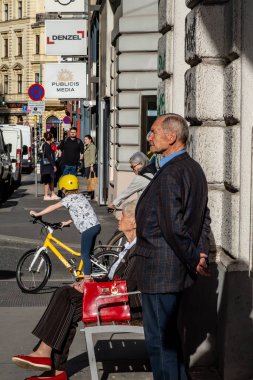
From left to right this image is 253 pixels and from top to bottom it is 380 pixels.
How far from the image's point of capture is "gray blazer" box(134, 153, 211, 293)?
18.5 feet

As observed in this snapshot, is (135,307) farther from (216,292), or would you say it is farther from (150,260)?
(150,260)

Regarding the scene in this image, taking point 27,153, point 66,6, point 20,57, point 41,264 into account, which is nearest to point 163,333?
point 41,264

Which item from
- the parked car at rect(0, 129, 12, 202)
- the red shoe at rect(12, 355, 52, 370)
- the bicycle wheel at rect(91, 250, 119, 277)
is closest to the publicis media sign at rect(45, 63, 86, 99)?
the parked car at rect(0, 129, 12, 202)

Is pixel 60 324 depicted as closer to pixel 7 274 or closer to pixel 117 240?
pixel 117 240

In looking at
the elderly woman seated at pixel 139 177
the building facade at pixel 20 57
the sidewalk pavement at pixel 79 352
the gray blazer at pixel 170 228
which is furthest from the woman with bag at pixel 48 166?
the building facade at pixel 20 57

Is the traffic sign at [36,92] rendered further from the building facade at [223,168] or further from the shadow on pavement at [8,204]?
the building facade at [223,168]

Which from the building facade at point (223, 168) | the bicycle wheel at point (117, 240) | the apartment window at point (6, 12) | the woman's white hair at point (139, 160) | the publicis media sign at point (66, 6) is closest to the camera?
the building facade at point (223, 168)

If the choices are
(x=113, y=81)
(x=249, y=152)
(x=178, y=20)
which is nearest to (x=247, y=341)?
(x=249, y=152)

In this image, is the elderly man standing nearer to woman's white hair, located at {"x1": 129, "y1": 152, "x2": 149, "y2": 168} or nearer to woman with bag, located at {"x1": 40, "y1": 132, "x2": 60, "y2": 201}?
woman's white hair, located at {"x1": 129, "y1": 152, "x2": 149, "y2": 168}

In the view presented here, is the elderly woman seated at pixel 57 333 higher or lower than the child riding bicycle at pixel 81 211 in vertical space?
lower

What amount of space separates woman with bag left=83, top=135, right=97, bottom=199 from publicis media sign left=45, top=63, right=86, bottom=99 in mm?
1666

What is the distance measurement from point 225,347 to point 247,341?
15cm

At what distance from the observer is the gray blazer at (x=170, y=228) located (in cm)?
564

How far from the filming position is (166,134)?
5.88 meters
